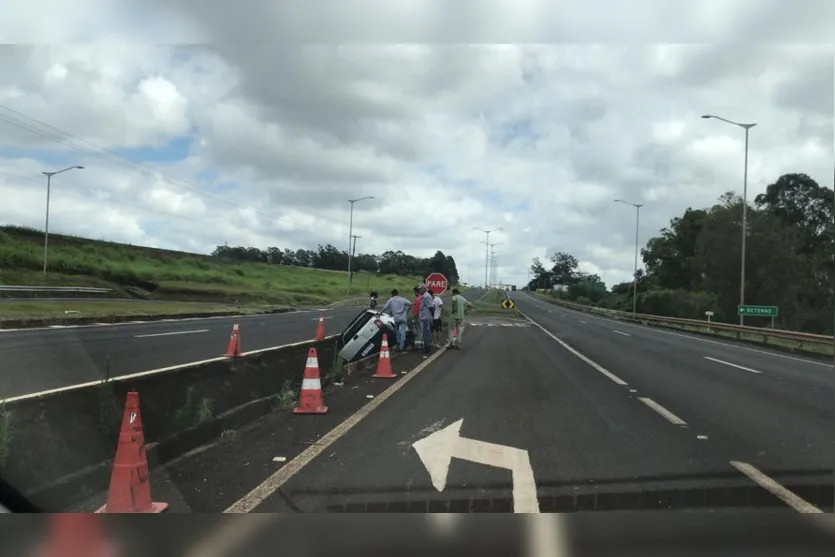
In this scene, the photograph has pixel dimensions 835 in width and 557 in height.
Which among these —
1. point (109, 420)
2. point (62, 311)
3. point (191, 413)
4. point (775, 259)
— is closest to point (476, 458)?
point (191, 413)

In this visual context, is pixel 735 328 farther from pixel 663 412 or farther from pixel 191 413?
pixel 191 413

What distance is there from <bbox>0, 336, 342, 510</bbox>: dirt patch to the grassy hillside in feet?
69.3

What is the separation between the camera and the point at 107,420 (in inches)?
252

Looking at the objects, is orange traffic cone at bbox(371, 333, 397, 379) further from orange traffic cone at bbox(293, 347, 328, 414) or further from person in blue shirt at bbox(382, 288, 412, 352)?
orange traffic cone at bbox(293, 347, 328, 414)

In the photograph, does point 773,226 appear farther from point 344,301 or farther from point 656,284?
point 656,284

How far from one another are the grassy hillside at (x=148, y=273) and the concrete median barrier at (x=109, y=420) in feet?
69.5

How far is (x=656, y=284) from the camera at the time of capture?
337ft

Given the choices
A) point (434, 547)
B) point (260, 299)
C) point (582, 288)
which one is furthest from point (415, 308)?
point (582, 288)

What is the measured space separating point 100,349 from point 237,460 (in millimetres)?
11624

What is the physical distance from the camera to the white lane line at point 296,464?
5.61 metres

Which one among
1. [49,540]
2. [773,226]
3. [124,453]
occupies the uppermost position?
[773,226]

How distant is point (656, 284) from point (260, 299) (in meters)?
64.9

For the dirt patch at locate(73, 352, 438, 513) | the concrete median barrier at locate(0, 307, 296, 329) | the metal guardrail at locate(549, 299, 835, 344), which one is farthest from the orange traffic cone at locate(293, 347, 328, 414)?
the concrete median barrier at locate(0, 307, 296, 329)

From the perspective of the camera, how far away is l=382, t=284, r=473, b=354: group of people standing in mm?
18703
